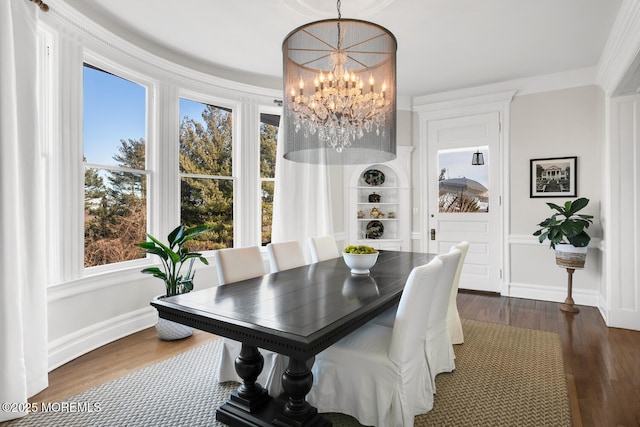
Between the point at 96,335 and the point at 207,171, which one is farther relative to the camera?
the point at 207,171

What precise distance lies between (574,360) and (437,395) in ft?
4.53

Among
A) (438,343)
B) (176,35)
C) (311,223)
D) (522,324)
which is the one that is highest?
(176,35)

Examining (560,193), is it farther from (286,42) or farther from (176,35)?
(176,35)

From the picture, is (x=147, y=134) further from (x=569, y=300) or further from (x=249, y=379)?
(x=569, y=300)

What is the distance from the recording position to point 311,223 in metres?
4.93

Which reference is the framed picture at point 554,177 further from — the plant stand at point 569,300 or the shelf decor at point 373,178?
the shelf decor at point 373,178

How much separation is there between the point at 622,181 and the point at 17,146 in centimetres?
516

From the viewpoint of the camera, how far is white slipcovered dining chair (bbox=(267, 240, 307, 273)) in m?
3.06

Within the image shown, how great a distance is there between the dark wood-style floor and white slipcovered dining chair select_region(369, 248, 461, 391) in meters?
0.76

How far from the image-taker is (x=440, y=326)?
2.43 meters

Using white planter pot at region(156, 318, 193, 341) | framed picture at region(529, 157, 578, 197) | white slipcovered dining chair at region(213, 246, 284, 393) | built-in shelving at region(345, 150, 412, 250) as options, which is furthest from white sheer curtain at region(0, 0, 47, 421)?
framed picture at region(529, 157, 578, 197)

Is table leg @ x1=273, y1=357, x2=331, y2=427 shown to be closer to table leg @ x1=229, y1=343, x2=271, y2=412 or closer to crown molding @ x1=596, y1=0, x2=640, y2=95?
table leg @ x1=229, y1=343, x2=271, y2=412

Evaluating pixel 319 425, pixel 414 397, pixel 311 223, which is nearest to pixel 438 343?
pixel 414 397

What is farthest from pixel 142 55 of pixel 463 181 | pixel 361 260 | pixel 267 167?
pixel 463 181
